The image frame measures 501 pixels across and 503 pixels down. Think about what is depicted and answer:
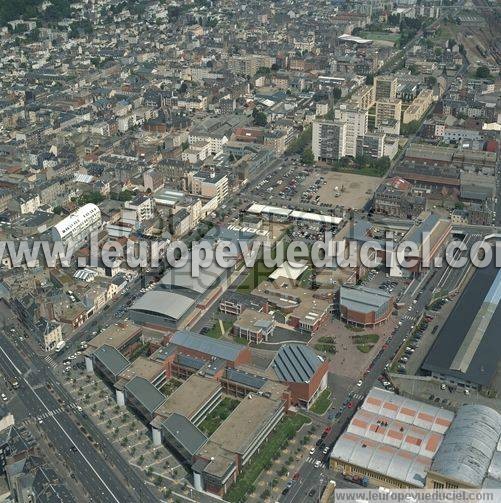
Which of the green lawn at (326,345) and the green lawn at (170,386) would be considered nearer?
the green lawn at (170,386)

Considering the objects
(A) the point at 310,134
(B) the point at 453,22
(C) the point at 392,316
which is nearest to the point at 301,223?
(C) the point at 392,316

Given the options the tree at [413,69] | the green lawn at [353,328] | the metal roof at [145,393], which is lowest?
the tree at [413,69]

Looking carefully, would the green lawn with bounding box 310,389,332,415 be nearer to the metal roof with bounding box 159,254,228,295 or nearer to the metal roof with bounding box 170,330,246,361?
the metal roof with bounding box 170,330,246,361

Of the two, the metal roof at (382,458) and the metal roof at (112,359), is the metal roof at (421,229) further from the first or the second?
the metal roof at (112,359)

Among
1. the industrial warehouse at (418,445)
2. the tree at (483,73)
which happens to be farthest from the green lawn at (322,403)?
the tree at (483,73)

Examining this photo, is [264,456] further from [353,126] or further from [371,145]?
[353,126]

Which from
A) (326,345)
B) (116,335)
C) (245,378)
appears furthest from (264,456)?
(116,335)
